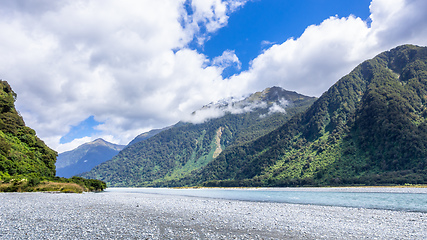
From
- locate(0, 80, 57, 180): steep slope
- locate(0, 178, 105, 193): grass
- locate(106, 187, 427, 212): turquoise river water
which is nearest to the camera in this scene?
locate(0, 178, 105, 193): grass

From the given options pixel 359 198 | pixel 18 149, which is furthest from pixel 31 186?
pixel 359 198

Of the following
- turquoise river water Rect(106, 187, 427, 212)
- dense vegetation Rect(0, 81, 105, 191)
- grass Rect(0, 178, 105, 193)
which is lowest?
turquoise river water Rect(106, 187, 427, 212)

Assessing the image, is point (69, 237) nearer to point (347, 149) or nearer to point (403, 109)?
point (347, 149)

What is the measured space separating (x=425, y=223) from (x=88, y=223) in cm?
3219

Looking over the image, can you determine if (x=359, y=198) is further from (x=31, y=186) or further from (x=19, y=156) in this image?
(x=19, y=156)

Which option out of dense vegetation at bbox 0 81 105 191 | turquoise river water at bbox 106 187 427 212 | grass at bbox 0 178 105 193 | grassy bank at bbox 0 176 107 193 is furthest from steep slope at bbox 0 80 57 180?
turquoise river water at bbox 106 187 427 212

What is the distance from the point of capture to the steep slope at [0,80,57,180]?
53.7m

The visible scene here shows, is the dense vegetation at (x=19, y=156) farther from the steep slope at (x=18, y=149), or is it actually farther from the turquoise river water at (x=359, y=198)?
the turquoise river water at (x=359, y=198)

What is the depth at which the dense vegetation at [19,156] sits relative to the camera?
155ft

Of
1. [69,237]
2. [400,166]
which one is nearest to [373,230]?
[69,237]

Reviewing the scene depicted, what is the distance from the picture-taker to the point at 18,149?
205ft

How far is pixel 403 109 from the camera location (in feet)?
574

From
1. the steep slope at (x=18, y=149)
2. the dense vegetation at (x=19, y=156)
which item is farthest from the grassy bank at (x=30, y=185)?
the steep slope at (x=18, y=149)

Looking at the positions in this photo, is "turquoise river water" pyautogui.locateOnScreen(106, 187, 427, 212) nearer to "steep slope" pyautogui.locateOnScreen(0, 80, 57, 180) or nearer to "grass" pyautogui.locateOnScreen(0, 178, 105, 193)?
"grass" pyautogui.locateOnScreen(0, 178, 105, 193)
